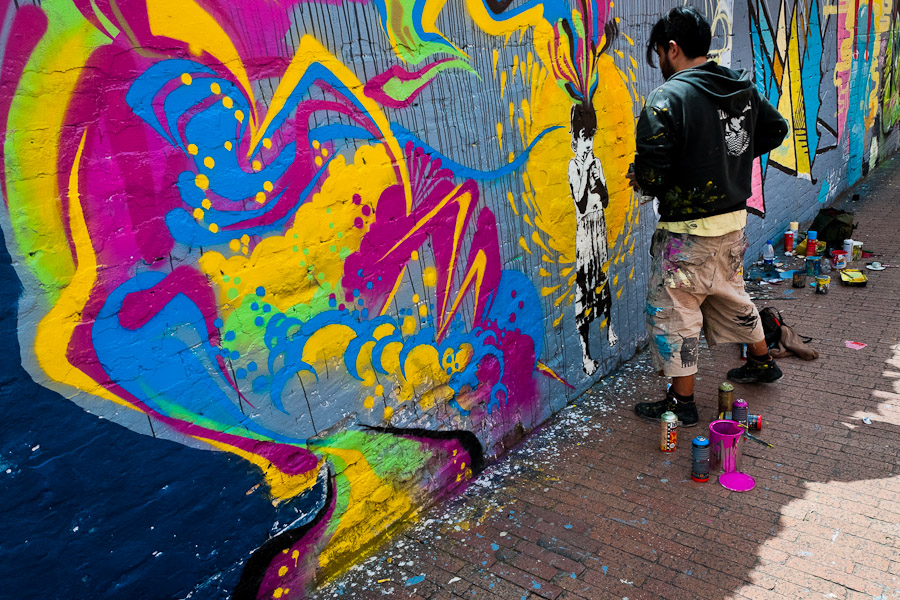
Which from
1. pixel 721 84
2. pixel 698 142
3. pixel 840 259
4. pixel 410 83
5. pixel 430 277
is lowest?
pixel 840 259

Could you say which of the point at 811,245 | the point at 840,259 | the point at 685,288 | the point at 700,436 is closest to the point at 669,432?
the point at 700,436

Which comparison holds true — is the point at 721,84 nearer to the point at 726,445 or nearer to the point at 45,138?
the point at 726,445

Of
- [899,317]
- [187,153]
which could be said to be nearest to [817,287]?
[899,317]

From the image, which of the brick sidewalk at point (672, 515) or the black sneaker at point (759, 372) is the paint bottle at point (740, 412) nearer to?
the brick sidewalk at point (672, 515)

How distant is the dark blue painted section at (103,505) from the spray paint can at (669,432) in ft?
7.25

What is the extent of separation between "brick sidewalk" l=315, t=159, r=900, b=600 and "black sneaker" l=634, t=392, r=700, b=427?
73 mm

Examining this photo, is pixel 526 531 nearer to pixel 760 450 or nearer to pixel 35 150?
pixel 760 450

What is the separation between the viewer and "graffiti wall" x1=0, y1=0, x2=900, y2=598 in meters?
2.05

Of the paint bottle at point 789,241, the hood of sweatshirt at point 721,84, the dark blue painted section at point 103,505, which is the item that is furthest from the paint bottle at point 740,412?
the paint bottle at point 789,241

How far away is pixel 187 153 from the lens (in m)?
2.32

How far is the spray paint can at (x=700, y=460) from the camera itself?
135 inches

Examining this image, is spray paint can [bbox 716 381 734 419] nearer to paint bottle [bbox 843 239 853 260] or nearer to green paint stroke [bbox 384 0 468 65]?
green paint stroke [bbox 384 0 468 65]

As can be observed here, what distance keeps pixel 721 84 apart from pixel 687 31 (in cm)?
34

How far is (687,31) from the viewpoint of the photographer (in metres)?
3.60
